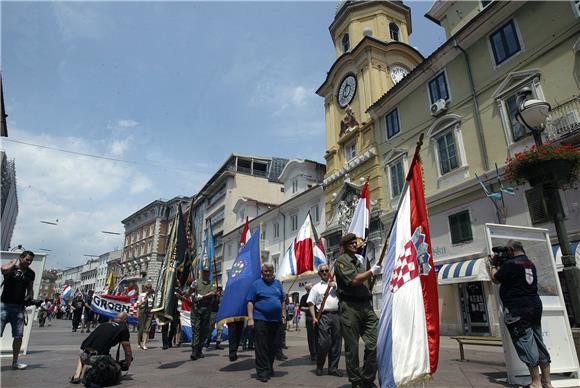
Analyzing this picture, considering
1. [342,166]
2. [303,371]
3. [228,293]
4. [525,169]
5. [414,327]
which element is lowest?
[303,371]

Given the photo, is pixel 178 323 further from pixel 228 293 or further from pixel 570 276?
pixel 570 276

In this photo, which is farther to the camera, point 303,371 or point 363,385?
point 303,371

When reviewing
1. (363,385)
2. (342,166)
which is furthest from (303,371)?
(342,166)

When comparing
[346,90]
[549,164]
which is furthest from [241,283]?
[346,90]

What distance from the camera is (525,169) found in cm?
659

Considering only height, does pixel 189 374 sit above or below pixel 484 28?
below

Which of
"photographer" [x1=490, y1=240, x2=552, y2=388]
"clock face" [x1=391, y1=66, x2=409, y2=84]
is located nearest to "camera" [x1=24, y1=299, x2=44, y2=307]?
"photographer" [x1=490, y1=240, x2=552, y2=388]

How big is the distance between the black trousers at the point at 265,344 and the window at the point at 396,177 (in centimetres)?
1391

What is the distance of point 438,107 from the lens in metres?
16.8

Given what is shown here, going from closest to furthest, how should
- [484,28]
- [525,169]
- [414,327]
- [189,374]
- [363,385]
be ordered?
[414,327], [363,385], [189,374], [525,169], [484,28]

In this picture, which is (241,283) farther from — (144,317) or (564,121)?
(564,121)

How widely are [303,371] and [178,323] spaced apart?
22.2ft

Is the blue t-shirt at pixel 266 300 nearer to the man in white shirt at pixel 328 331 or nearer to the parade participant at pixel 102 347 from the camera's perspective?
the man in white shirt at pixel 328 331

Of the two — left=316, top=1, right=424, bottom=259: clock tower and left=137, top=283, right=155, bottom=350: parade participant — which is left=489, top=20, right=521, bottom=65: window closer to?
left=316, top=1, right=424, bottom=259: clock tower
